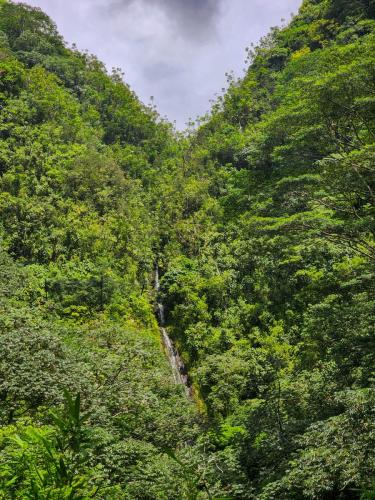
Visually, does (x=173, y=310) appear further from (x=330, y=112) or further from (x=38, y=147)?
(x=330, y=112)

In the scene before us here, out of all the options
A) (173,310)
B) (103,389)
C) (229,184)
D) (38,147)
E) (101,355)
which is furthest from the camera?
(229,184)

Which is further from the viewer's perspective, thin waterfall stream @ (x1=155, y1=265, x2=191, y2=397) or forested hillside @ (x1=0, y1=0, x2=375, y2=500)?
thin waterfall stream @ (x1=155, y1=265, x2=191, y2=397)

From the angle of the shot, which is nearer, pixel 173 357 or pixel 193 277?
pixel 173 357

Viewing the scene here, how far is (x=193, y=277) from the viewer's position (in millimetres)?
25688

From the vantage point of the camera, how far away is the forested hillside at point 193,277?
8008mm

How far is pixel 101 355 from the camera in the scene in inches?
530

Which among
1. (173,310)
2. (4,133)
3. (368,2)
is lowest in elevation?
(173,310)

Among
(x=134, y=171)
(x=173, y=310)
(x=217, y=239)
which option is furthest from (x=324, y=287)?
(x=134, y=171)

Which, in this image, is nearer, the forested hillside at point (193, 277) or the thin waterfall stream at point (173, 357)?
the forested hillside at point (193, 277)

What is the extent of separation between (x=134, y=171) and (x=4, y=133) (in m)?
11.8

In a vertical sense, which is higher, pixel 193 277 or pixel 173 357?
pixel 193 277

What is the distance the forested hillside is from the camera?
8008 millimetres

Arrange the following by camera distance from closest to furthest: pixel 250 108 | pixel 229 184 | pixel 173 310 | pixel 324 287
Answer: pixel 324 287 → pixel 173 310 → pixel 229 184 → pixel 250 108

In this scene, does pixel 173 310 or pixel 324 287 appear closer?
pixel 324 287
